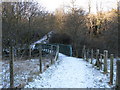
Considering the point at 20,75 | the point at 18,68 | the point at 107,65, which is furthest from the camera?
the point at 107,65

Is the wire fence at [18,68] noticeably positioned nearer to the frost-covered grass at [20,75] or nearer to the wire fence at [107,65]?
the frost-covered grass at [20,75]

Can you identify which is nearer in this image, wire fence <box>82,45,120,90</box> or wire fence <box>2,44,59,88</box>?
wire fence <box>82,45,120,90</box>

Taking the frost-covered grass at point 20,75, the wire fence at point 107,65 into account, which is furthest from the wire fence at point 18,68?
the wire fence at point 107,65

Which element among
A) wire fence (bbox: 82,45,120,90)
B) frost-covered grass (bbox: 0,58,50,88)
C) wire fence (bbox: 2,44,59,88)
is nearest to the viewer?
wire fence (bbox: 82,45,120,90)

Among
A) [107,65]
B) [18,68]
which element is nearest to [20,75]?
[18,68]

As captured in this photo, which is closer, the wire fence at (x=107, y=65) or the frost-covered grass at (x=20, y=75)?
the wire fence at (x=107, y=65)

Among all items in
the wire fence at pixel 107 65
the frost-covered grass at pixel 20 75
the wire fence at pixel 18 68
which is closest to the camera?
the wire fence at pixel 107 65

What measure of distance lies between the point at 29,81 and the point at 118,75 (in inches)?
129

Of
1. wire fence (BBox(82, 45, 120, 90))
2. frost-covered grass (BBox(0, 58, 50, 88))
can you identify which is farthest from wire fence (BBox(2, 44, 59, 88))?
wire fence (BBox(82, 45, 120, 90))

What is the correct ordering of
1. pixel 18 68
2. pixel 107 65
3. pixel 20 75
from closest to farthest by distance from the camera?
1. pixel 20 75
2. pixel 18 68
3. pixel 107 65

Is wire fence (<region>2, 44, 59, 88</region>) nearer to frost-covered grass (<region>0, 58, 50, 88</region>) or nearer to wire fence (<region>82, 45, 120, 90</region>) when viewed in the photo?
frost-covered grass (<region>0, 58, 50, 88</region>)

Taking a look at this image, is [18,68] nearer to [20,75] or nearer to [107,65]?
[20,75]

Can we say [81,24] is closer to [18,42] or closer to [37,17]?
[37,17]

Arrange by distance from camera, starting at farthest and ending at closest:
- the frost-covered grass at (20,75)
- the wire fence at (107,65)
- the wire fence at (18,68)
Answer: the frost-covered grass at (20,75) → the wire fence at (18,68) → the wire fence at (107,65)
